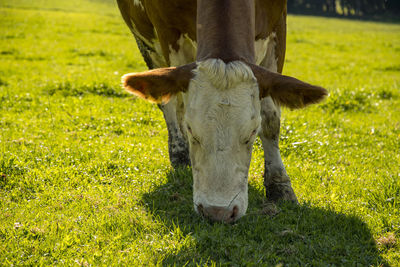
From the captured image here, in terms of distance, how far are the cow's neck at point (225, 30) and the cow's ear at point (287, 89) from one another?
0.69 feet

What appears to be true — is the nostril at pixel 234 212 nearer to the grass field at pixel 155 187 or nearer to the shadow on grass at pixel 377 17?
the grass field at pixel 155 187

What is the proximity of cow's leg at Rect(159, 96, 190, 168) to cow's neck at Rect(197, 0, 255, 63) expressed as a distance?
1.74 metres

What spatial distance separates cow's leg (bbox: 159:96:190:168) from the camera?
551cm

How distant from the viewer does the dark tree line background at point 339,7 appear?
45.3m

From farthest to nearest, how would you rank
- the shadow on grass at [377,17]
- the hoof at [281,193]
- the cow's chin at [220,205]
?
the shadow on grass at [377,17] → the hoof at [281,193] → the cow's chin at [220,205]

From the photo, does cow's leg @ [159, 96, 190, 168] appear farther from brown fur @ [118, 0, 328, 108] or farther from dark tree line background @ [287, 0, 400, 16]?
dark tree line background @ [287, 0, 400, 16]

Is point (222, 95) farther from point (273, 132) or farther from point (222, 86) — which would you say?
point (273, 132)

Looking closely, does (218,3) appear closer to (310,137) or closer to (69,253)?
(69,253)

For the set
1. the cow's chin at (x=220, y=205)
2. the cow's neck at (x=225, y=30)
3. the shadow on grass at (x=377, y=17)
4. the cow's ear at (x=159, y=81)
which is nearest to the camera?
the cow's chin at (x=220, y=205)

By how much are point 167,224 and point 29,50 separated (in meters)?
12.2

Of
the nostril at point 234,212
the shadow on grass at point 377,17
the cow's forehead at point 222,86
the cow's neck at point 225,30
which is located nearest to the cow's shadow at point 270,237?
the nostril at point 234,212

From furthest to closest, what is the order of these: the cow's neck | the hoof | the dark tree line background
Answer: the dark tree line background → the hoof → the cow's neck

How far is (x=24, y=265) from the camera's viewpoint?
3197 millimetres

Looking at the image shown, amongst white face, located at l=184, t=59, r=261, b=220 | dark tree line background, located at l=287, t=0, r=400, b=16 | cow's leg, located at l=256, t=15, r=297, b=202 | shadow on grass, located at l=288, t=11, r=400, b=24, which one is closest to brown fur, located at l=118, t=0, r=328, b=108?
white face, located at l=184, t=59, r=261, b=220
